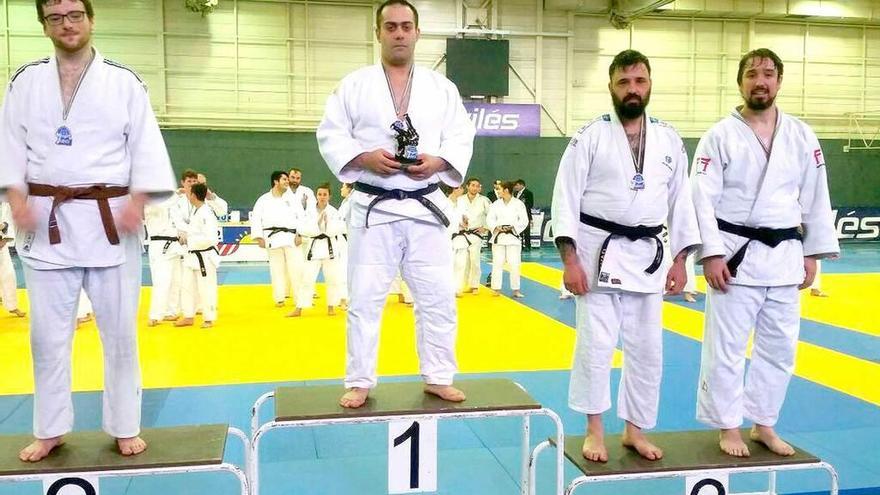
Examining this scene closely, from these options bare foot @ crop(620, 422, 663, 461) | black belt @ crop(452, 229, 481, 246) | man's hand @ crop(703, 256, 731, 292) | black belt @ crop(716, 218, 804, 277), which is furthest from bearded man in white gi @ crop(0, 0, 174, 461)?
black belt @ crop(452, 229, 481, 246)

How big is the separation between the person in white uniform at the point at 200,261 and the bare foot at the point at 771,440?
615cm

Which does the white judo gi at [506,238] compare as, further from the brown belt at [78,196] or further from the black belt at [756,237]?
the brown belt at [78,196]

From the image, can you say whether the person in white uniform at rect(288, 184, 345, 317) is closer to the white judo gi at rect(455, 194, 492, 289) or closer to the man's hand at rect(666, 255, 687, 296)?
the white judo gi at rect(455, 194, 492, 289)

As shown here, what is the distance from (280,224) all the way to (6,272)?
323 cm

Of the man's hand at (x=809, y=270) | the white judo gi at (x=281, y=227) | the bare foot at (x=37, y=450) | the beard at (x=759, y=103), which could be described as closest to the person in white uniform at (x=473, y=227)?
the white judo gi at (x=281, y=227)

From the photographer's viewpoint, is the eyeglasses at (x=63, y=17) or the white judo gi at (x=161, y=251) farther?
the white judo gi at (x=161, y=251)

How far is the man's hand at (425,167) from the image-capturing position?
2.99 m

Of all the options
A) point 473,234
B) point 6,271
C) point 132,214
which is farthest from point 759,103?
point 6,271

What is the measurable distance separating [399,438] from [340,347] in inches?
158

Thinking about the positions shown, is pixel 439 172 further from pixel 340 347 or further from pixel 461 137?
pixel 340 347

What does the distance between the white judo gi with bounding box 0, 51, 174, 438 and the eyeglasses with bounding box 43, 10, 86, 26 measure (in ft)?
0.54

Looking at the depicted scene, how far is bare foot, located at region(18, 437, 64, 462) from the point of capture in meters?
2.73

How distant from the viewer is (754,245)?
3152 mm

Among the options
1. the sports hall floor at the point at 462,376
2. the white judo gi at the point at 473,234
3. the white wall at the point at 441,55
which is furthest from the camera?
the white wall at the point at 441,55
